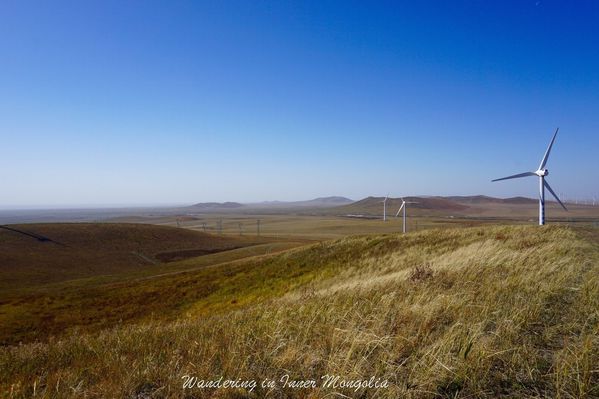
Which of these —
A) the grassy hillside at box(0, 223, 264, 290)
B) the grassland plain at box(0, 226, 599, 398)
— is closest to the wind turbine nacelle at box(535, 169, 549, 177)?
the grassland plain at box(0, 226, 599, 398)

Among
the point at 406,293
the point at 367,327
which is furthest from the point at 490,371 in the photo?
the point at 406,293

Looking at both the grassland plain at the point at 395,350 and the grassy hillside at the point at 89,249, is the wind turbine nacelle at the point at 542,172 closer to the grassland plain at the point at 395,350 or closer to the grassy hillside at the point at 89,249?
the grassland plain at the point at 395,350

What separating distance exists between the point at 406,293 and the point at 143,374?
6123mm

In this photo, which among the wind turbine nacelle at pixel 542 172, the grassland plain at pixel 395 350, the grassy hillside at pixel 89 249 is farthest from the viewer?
the grassy hillside at pixel 89 249

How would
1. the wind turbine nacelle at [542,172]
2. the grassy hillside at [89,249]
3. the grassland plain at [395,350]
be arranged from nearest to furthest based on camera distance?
the grassland plain at [395,350]
the wind turbine nacelle at [542,172]
the grassy hillside at [89,249]

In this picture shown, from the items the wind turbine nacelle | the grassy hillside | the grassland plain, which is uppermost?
the wind turbine nacelle

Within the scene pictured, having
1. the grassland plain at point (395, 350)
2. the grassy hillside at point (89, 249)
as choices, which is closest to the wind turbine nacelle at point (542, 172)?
the grassland plain at point (395, 350)

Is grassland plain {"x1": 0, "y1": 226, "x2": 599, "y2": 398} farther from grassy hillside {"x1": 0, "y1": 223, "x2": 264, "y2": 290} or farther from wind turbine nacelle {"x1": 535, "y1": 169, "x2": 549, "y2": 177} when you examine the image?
grassy hillside {"x1": 0, "y1": 223, "x2": 264, "y2": 290}

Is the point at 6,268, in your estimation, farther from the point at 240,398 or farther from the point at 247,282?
the point at 240,398

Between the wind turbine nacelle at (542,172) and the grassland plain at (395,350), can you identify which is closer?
the grassland plain at (395,350)

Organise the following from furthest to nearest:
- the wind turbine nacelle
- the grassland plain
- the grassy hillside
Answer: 1. the grassy hillside
2. the wind turbine nacelle
3. the grassland plain

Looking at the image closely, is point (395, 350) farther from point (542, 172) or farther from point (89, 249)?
point (89, 249)

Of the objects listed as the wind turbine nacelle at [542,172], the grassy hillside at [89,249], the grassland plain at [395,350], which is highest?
the wind turbine nacelle at [542,172]

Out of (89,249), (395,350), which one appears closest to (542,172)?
(395,350)
